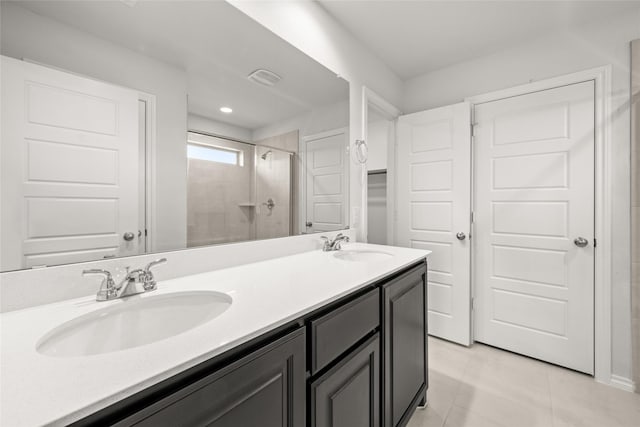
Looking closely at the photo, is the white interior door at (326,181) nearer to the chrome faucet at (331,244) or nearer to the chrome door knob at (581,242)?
the chrome faucet at (331,244)

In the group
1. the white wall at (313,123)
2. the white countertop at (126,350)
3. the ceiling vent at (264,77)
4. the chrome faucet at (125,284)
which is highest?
the ceiling vent at (264,77)

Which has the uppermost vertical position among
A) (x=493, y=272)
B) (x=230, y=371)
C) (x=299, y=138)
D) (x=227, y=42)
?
(x=227, y=42)

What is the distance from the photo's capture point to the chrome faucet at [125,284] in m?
0.81

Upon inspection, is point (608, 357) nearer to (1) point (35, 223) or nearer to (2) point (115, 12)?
(1) point (35, 223)

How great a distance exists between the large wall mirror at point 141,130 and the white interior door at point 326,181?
0.43 ft

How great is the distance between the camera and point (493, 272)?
232 centimetres

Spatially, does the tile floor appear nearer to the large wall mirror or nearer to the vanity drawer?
the vanity drawer

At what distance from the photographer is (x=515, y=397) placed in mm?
1709

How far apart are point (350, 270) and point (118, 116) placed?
3.41 feet

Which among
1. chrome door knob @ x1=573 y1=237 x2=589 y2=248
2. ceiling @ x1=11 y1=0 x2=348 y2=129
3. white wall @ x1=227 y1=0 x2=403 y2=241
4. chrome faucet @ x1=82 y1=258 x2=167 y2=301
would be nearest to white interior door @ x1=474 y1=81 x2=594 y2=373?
chrome door knob @ x1=573 y1=237 x2=589 y2=248

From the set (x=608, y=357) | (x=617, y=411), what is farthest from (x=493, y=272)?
(x=617, y=411)

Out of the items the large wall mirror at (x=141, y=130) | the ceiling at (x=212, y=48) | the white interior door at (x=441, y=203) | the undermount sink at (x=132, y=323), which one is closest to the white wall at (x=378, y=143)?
the white interior door at (x=441, y=203)

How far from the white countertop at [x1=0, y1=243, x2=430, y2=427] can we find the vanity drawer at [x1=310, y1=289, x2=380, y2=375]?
0.23 feet

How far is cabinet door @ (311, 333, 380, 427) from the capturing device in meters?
0.83
